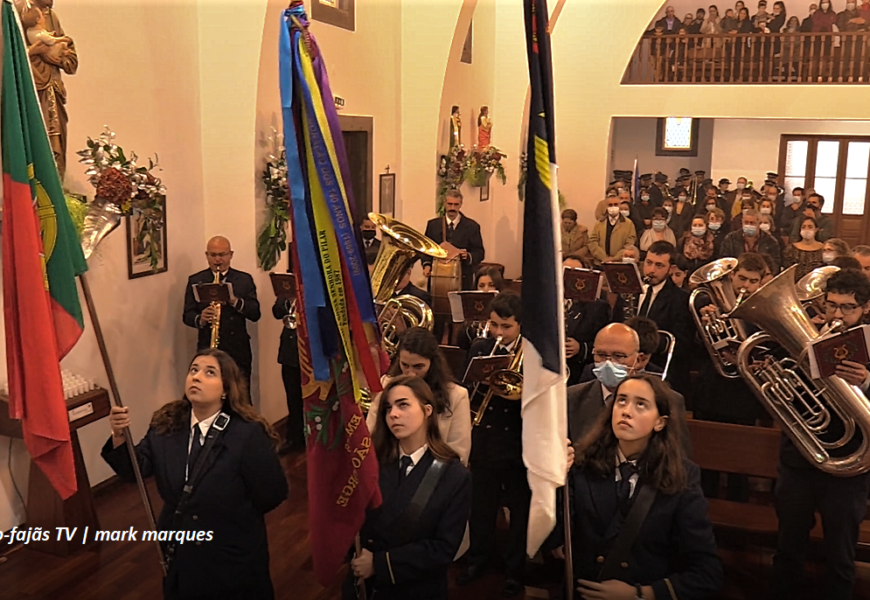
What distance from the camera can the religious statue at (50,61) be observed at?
5.19 m

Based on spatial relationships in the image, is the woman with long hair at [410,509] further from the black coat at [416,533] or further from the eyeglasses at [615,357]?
the eyeglasses at [615,357]

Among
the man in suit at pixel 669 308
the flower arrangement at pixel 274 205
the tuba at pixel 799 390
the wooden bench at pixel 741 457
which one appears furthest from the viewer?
the flower arrangement at pixel 274 205

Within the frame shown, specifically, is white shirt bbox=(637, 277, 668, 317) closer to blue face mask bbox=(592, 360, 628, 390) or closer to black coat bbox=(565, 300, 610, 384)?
black coat bbox=(565, 300, 610, 384)

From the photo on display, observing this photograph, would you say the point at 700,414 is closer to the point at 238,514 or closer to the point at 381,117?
the point at 238,514

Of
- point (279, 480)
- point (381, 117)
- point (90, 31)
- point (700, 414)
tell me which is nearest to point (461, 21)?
point (381, 117)

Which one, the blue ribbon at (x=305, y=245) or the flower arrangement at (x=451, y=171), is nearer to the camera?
the blue ribbon at (x=305, y=245)

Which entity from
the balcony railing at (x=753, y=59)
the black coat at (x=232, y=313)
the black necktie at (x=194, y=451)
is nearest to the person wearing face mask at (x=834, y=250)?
the black coat at (x=232, y=313)

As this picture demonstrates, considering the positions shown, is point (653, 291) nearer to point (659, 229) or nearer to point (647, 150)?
point (659, 229)

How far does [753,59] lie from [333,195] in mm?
13014

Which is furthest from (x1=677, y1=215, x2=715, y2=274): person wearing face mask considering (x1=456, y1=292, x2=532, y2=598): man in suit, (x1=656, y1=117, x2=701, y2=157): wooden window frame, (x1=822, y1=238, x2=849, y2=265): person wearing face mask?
(x1=656, y1=117, x2=701, y2=157): wooden window frame

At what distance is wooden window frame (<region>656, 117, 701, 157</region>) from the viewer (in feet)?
66.8

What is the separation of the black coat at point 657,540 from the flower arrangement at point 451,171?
7886mm

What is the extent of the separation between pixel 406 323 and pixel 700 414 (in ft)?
6.75

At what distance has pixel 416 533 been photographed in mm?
3453
